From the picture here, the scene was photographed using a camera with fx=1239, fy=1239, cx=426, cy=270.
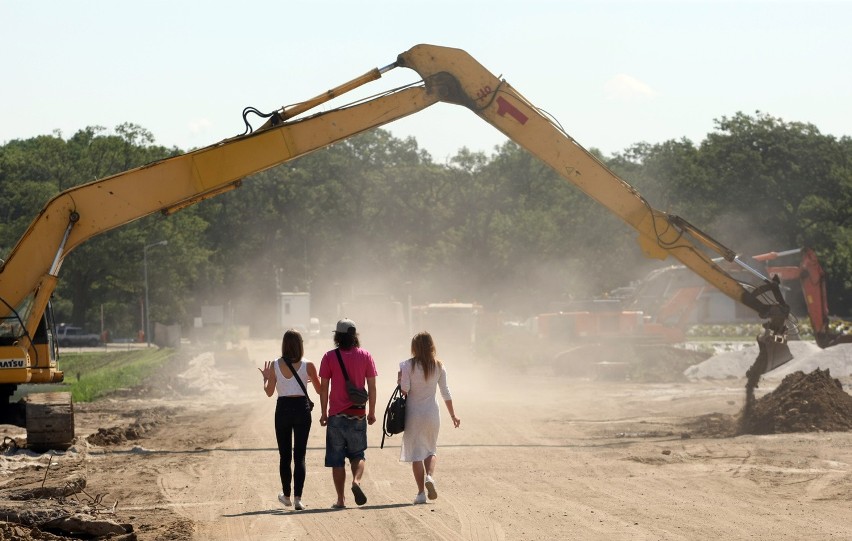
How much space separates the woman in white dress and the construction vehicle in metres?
8.17

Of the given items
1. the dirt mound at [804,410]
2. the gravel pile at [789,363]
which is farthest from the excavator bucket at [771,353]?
the gravel pile at [789,363]

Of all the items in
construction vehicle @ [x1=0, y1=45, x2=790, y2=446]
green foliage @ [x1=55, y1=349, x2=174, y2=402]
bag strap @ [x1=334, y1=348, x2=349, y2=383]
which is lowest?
green foliage @ [x1=55, y1=349, x2=174, y2=402]

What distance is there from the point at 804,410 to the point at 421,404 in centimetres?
1117

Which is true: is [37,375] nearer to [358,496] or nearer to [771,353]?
[358,496]

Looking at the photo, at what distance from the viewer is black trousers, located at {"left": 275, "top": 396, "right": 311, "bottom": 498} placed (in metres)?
13.0

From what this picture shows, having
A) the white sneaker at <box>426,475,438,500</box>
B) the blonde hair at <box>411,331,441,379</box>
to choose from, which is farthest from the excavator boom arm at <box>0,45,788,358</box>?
the white sneaker at <box>426,475,438,500</box>

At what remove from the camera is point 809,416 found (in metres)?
21.9

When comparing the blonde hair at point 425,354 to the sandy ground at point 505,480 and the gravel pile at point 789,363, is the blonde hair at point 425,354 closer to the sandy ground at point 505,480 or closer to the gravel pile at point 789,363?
the sandy ground at point 505,480

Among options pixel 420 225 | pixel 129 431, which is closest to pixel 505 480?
pixel 129 431

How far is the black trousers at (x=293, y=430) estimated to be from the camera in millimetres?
12984

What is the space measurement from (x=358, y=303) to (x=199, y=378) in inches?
360

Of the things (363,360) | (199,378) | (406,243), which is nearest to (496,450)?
A: (363,360)

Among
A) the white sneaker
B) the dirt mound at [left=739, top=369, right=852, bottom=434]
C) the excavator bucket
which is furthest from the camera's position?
the excavator bucket

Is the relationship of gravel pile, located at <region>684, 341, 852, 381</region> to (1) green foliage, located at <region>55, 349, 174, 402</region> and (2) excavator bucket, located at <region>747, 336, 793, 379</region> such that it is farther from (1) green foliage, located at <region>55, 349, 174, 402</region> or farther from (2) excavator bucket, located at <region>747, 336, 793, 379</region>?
(1) green foliage, located at <region>55, 349, 174, 402</region>
